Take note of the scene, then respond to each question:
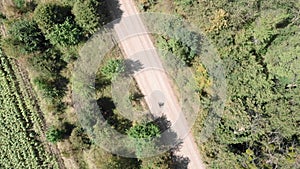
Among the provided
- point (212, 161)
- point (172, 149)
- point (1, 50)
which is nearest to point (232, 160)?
point (212, 161)

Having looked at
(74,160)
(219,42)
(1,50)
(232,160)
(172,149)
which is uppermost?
(1,50)

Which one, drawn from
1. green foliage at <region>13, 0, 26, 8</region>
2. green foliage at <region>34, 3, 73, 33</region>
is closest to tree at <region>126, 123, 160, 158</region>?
green foliage at <region>34, 3, 73, 33</region>

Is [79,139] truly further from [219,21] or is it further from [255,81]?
[255,81]

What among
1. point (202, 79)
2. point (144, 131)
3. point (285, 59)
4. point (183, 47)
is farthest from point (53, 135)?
point (285, 59)

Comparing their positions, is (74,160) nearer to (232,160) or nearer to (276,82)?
(232,160)

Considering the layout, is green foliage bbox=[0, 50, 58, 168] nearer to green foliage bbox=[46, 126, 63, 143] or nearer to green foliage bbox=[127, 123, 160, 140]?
green foliage bbox=[46, 126, 63, 143]

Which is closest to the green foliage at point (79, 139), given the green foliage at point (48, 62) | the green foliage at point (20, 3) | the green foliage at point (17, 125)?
the green foliage at point (17, 125)
